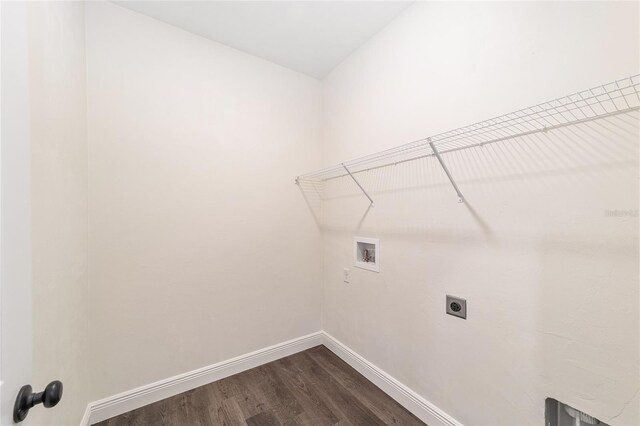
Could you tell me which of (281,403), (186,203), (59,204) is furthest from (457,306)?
(59,204)

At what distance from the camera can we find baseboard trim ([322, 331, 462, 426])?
145 cm

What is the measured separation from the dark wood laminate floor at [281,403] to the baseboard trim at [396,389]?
4cm

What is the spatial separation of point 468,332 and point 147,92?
8.02ft

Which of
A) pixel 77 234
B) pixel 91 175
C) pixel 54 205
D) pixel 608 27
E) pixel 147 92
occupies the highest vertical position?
pixel 147 92

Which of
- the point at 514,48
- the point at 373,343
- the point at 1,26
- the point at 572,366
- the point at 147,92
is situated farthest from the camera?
the point at 373,343

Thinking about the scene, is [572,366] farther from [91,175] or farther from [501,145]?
[91,175]

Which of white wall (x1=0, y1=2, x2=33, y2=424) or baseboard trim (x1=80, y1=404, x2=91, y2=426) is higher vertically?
white wall (x1=0, y1=2, x2=33, y2=424)

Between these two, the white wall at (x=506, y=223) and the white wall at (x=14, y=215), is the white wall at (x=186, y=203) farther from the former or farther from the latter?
the white wall at (x=14, y=215)

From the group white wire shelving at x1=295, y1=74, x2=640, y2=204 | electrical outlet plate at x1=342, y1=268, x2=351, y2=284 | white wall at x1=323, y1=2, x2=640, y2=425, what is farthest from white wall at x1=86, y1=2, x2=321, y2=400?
white wire shelving at x1=295, y1=74, x2=640, y2=204

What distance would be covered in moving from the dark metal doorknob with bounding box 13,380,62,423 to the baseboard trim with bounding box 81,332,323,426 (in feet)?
4.49

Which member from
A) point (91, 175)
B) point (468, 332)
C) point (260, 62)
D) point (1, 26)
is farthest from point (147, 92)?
point (468, 332)

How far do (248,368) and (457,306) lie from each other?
5.45 ft

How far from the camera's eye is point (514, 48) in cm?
116

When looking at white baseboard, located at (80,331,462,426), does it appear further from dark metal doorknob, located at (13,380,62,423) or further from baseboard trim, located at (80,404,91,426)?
dark metal doorknob, located at (13,380,62,423)
